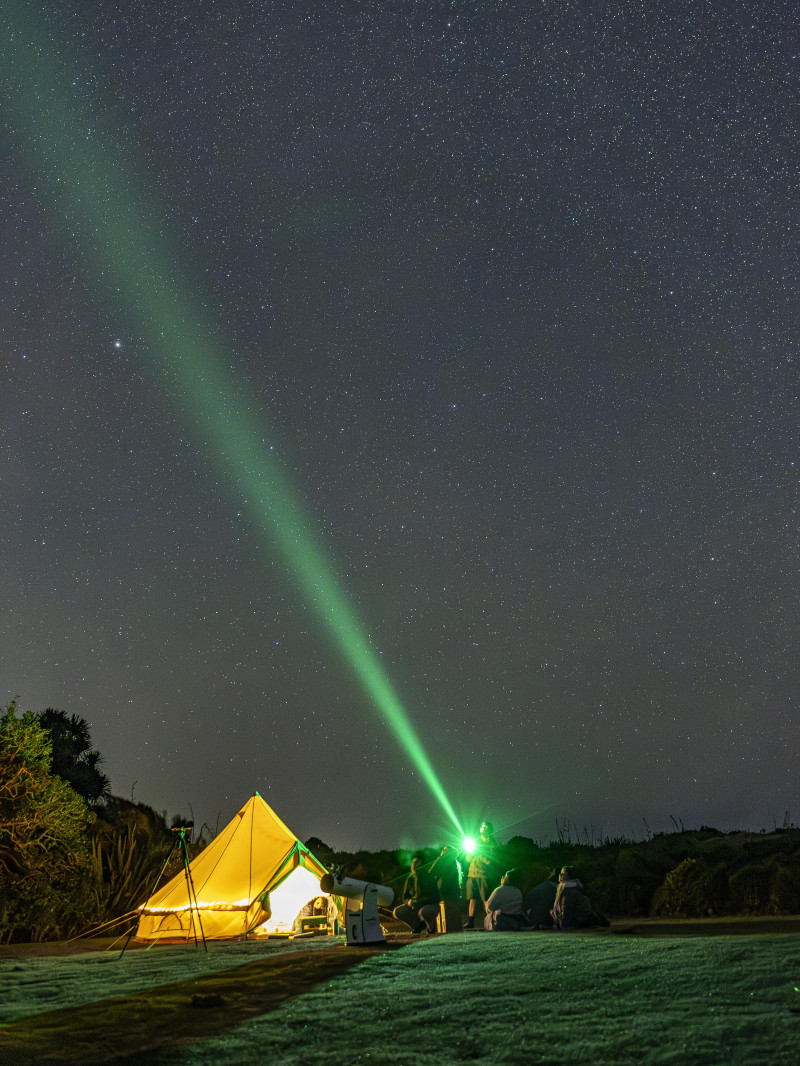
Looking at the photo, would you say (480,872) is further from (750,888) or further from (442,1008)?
(442,1008)

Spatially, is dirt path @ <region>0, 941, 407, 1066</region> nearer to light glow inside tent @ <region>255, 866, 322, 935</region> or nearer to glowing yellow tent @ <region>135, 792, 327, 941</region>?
glowing yellow tent @ <region>135, 792, 327, 941</region>

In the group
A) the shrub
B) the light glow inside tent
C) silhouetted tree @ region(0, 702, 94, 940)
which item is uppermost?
silhouetted tree @ region(0, 702, 94, 940)

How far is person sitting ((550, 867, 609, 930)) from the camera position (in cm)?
1131

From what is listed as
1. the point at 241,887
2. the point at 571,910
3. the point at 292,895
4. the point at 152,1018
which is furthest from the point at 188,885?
the point at 152,1018

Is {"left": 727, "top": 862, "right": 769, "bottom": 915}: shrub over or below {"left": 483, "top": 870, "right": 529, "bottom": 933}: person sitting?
below

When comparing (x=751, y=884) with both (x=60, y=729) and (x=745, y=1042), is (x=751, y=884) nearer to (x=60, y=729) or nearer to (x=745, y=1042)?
(x=745, y=1042)

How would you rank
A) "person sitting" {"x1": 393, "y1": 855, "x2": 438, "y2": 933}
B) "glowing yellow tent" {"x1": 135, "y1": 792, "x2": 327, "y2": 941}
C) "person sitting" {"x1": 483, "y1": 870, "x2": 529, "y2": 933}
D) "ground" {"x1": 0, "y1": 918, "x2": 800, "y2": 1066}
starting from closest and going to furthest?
"ground" {"x1": 0, "y1": 918, "x2": 800, "y2": 1066} → "person sitting" {"x1": 483, "y1": 870, "x2": 529, "y2": 933} → "person sitting" {"x1": 393, "y1": 855, "x2": 438, "y2": 933} → "glowing yellow tent" {"x1": 135, "y1": 792, "x2": 327, "y2": 941}

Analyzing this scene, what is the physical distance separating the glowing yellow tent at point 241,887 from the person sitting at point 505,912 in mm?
3972

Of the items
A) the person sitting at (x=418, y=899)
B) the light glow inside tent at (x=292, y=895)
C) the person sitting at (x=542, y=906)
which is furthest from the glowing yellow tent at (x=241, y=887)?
the person sitting at (x=542, y=906)

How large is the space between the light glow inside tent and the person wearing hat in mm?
3633

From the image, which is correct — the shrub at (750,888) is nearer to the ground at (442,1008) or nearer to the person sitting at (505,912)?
the person sitting at (505,912)

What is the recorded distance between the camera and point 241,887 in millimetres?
14828

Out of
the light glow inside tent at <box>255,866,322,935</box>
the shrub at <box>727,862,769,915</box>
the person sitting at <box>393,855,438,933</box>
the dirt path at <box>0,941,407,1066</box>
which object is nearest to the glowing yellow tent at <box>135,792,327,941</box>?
the light glow inside tent at <box>255,866,322,935</box>

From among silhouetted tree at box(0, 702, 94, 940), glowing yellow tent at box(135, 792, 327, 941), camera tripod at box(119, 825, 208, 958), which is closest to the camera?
camera tripod at box(119, 825, 208, 958)
